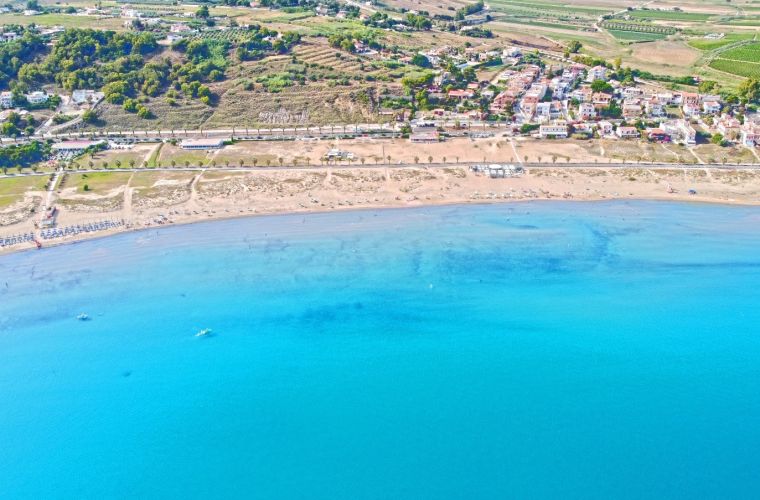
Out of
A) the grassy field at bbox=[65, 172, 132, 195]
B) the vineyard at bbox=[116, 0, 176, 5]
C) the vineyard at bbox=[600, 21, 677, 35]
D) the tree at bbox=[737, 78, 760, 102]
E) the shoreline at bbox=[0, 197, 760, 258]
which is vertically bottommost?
the shoreline at bbox=[0, 197, 760, 258]

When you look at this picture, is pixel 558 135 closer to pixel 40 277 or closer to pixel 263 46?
pixel 263 46

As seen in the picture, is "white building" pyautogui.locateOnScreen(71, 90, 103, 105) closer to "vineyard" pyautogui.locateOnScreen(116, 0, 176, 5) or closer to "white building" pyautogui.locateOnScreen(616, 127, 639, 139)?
"vineyard" pyautogui.locateOnScreen(116, 0, 176, 5)

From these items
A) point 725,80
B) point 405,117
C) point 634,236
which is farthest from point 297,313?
point 725,80

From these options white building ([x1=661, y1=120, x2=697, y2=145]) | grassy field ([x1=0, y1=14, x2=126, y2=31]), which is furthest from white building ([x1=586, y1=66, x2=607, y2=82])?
grassy field ([x1=0, y1=14, x2=126, y2=31])

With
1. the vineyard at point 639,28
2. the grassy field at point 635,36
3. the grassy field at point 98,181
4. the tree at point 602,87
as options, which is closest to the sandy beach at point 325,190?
the grassy field at point 98,181

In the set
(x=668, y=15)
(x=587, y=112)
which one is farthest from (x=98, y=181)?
(x=668, y=15)
